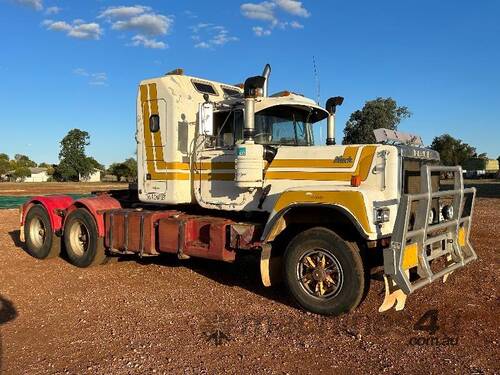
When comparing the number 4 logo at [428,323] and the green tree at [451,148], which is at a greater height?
the green tree at [451,148]

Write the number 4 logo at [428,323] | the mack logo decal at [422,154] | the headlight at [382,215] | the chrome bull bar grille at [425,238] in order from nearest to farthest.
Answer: the chrome bull bar grille at [425,238]
the number 4 logo at [428,323]
the headlight at [382,215]
the mack logo decal at [422,154]

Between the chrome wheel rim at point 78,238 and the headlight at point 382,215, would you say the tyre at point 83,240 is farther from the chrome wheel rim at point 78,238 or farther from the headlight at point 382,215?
the headlight at point 382,215

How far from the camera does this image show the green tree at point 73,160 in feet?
355

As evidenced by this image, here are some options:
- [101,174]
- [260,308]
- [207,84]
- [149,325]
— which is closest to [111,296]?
[149,325]

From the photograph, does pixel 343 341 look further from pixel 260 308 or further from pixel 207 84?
pixel 207 84

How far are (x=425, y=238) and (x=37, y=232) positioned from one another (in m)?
7.86

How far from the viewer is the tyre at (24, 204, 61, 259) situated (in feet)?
32.0

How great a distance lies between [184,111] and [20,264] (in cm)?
444

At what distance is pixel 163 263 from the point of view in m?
9.34

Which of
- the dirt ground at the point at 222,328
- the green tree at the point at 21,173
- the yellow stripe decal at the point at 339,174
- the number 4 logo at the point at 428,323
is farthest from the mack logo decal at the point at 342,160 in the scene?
the green tree at the point at 21,173

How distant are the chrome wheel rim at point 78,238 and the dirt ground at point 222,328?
3.49ft

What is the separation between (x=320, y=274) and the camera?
5.99 meters

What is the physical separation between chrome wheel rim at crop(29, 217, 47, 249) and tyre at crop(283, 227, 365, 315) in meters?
6.11

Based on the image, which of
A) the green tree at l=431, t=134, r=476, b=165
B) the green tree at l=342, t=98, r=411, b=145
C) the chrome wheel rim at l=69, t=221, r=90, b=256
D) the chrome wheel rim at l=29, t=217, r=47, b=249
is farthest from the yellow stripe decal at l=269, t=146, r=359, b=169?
the green tree at l=431, t=134, r=476, b=165
